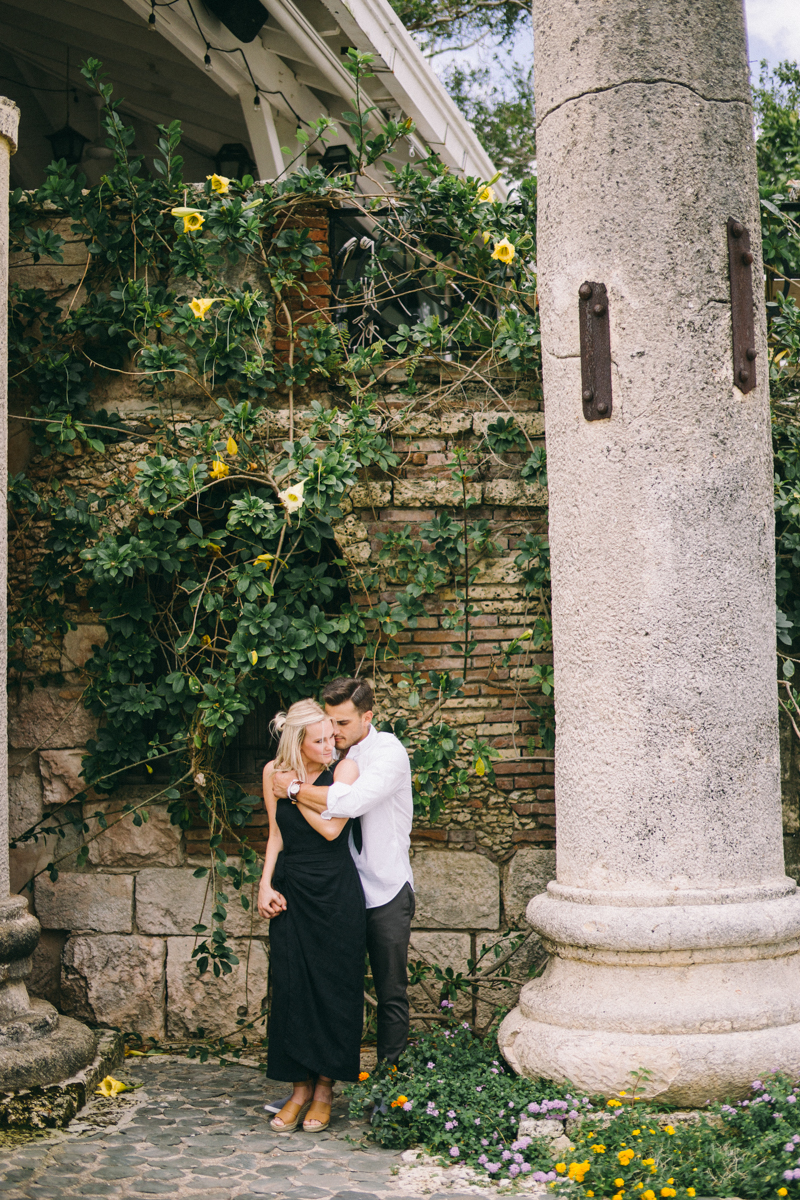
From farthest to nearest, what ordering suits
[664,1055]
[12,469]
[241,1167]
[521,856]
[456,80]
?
[456,80] → [12,469] → [521,856] → [241,1167] → [664,1055]

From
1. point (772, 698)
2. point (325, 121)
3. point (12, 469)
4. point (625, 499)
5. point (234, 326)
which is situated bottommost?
point (772, 698)

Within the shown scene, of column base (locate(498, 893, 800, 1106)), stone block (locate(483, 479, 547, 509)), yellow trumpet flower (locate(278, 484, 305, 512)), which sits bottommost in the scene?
column base (locate(498, 893, 800, 1106))

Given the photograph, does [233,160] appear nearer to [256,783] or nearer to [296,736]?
[256,783]

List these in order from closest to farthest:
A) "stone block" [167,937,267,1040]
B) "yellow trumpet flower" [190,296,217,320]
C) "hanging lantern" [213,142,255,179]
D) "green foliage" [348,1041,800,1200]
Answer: "green foliage" [348,1041,800,1200] < "yellow trumpet flower" [190,296,217,320] < "stone block" [167,937,267,1040] < "hanging lantern" [213,142,255,179]

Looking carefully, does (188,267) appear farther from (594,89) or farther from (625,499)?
(625,499)

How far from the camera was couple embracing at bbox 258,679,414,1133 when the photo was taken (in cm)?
376

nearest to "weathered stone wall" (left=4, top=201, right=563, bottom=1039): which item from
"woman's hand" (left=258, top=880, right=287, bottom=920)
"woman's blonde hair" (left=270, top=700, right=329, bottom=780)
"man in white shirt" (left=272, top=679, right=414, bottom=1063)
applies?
"man in white shirt" (left=272, top=679, right=414, bottom=1063)

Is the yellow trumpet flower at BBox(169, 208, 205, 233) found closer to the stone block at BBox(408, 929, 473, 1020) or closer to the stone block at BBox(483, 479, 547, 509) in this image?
the stone block at BBox(483, 479, 547, 509)

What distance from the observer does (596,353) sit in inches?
138

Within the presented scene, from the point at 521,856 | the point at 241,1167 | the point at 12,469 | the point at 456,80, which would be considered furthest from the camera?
the point at 456,80

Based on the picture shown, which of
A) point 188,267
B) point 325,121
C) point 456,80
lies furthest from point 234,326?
point 456,80

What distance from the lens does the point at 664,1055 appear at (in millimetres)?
3172

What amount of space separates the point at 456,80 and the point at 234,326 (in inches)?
409

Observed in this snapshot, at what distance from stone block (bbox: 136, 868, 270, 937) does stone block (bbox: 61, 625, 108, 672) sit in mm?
1034
